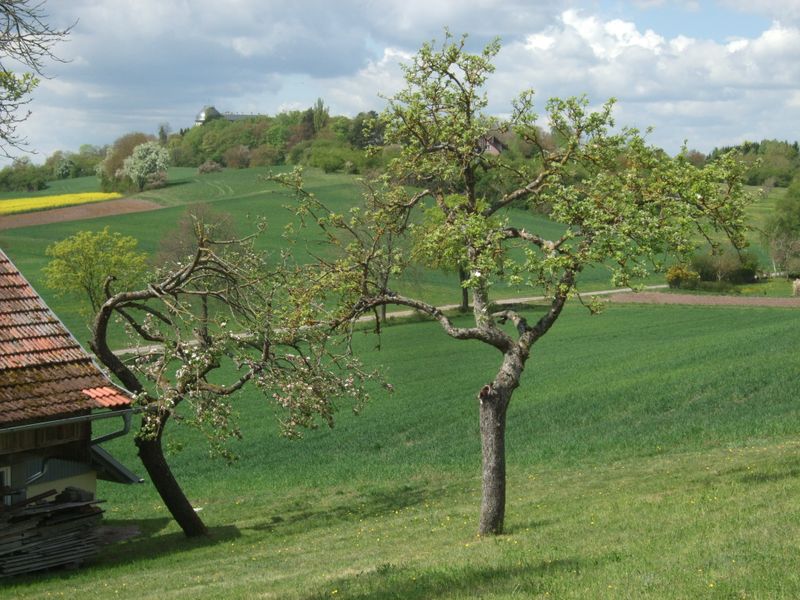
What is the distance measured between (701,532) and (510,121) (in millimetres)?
7595

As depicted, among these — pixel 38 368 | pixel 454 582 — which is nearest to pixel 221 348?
pixel 38 368

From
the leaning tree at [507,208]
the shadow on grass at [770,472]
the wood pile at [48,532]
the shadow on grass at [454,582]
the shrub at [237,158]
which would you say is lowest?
the wood pile at [48,532]

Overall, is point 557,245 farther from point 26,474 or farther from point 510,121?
point 26,474

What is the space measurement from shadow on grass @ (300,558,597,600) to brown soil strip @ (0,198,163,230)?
79143mm

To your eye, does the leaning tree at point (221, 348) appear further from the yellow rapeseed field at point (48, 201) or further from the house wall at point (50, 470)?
the yellow rapeseed field at point (48, 201)

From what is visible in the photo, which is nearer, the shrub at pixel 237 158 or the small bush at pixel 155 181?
the small bush at pixel 155 181

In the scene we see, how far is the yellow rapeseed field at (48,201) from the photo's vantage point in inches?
3550

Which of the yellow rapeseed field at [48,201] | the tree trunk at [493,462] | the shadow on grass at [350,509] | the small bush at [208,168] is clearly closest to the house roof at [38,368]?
the shadow on grass at [350,509]

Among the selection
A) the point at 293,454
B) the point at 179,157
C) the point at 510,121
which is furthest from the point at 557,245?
the point at 179,157

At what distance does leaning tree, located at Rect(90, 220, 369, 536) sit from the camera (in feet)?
53.8

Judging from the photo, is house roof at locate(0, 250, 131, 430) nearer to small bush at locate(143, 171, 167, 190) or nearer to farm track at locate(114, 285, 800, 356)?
farm track at locate(114, 285, 800, 356)

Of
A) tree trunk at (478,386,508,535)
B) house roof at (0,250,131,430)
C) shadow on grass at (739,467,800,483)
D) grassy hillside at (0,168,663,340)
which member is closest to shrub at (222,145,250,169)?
grassy hillside at (0,168,663,340)

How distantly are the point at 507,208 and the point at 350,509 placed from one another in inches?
299

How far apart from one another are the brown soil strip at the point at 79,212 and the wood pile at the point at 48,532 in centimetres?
7146
